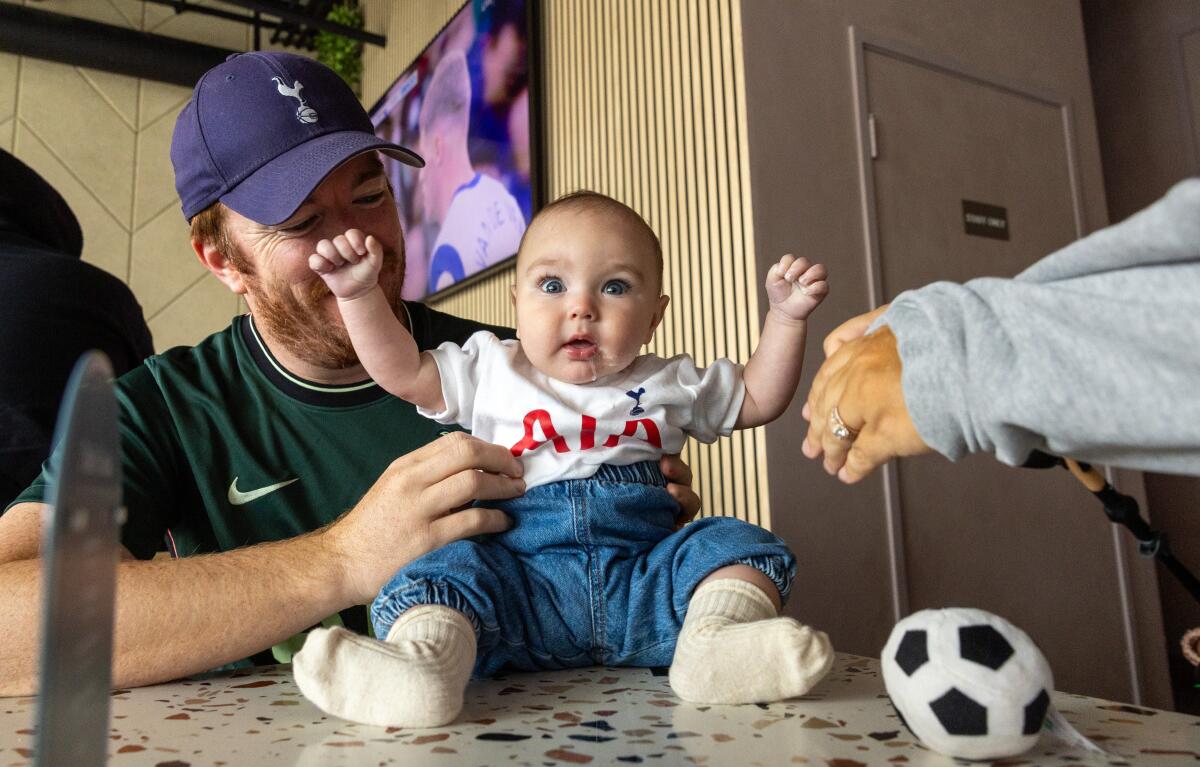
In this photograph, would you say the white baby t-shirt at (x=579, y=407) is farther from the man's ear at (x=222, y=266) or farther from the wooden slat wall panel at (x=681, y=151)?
the wooden slat wall panel at (x=681, y=151)

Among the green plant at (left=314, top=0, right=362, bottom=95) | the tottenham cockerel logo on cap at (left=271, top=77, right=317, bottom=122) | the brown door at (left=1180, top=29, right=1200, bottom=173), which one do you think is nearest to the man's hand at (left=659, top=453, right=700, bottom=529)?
the tottenham cockerel logo on cap at (left=271, top=77, right=317, bottom=122)

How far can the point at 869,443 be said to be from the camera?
0.69 m

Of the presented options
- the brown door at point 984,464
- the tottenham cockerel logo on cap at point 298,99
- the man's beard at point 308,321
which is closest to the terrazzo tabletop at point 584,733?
the man's beard at point 308,321

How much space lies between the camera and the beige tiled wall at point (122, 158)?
13.5 ft

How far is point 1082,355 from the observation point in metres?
0.53

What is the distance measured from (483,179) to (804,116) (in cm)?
148

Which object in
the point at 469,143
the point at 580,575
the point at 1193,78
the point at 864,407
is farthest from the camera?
the point at 469,143

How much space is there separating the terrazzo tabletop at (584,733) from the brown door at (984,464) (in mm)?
1524

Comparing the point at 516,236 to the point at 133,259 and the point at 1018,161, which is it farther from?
the point at 133,259

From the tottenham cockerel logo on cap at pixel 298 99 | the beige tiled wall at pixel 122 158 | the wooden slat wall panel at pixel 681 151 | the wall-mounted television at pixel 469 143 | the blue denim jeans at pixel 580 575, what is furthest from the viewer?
the beige tiled wall at pixel 122 158

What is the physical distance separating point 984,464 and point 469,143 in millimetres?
2288

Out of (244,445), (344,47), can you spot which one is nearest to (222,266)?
(244,445)

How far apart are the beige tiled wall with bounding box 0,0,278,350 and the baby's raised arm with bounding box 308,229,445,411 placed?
3.69 metres

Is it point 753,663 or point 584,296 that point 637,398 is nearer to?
point 584,296
